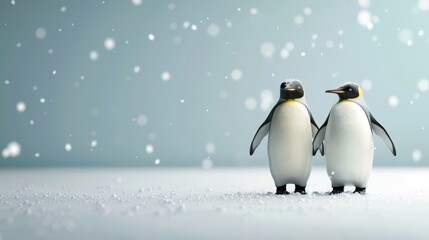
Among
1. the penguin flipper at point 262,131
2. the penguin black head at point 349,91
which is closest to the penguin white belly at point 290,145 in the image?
the penguin flipper at point 262,131

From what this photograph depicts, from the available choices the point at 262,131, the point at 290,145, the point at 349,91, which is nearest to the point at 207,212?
the point at 290,145

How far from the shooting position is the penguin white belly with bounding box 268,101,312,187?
3184 millimetres

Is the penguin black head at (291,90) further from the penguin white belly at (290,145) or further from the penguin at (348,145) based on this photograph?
the penguin at (348,145)

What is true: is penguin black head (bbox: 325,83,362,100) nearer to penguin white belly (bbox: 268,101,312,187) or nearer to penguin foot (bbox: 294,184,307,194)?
penguin white belly (bbox: 268,101,312,187)

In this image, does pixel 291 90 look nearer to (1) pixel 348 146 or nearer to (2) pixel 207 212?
(1) pixel 348 146

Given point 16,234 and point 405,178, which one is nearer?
point 16,234

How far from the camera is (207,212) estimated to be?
238 centimetres

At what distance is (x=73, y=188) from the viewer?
3.68 m

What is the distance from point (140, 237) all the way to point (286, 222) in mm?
575

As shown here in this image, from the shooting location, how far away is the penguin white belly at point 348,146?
3156 millimetres

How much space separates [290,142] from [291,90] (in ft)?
0.99

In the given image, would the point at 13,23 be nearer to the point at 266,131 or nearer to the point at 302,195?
the point at 266,131

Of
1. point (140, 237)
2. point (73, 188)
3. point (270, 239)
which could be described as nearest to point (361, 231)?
point (270, 239)

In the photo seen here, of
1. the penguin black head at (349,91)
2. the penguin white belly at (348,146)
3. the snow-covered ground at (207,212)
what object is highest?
the penguin black head at (349,91)
